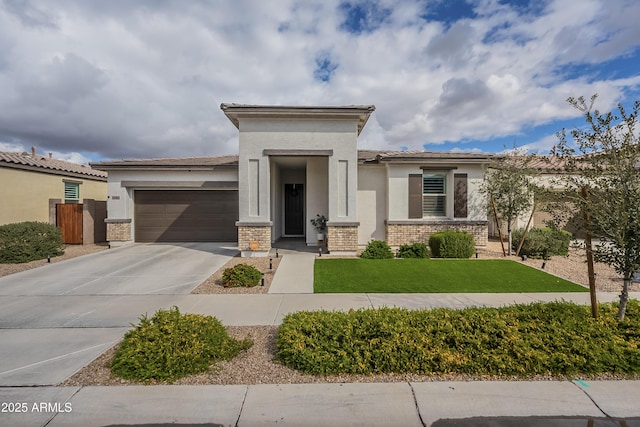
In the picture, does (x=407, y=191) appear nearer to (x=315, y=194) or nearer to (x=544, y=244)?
(x=315, y=194)

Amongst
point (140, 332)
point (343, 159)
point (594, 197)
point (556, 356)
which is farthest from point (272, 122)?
point (556, 356)

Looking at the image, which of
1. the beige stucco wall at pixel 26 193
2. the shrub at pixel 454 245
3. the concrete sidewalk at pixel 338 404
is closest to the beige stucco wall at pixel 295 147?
the shrub at pixel 454 245

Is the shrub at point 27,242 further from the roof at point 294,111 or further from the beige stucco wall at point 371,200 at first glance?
the beige stucco wall at point 371,200

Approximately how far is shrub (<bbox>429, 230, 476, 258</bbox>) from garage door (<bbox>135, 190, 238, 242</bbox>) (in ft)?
30.1

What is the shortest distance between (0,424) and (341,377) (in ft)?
11.0

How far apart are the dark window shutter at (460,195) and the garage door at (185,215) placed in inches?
388

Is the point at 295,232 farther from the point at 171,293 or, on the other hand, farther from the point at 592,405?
the point at 592,405

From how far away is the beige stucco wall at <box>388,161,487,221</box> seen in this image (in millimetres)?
11961

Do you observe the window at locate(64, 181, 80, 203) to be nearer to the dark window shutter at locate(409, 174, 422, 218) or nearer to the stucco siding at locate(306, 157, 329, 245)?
the stucco siding at locate(306, 157, 329, 245)

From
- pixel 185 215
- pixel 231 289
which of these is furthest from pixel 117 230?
pixel 231 289

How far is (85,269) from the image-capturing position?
8891 mm

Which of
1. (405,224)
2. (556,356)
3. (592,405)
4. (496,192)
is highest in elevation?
(496,192)

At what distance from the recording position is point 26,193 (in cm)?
1370

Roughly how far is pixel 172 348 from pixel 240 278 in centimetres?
351
